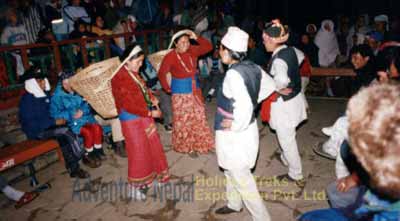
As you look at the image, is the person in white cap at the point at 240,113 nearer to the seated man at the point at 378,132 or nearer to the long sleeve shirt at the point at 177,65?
the seated man at the point at 378,132

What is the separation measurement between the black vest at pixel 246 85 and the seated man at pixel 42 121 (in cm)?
301

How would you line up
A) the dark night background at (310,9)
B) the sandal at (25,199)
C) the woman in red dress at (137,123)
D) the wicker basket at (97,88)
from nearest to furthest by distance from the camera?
the woman in red dress at (137,123) → the sandal at (25,199) → the wicker basket at (97,88) → the dark night background at (310,9)

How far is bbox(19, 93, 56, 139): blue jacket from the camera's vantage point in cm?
500

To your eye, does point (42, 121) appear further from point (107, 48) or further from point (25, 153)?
point (107, 48)

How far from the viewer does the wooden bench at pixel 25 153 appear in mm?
4559

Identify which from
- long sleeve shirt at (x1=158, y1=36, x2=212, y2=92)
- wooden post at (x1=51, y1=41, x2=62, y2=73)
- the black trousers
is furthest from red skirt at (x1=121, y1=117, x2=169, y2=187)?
wooden post at (x1=51, y1=41, x2=62, y2=73)

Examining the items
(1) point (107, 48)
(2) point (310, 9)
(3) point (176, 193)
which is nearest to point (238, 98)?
(3) point (176, 193)

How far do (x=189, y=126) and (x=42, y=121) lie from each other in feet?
8.03

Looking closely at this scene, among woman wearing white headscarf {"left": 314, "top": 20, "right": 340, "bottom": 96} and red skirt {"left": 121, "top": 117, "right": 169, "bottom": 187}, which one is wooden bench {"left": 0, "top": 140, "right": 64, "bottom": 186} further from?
woman wearing white headscarf {"left": 314, "top": 20, "right": 340, "bottom": 96}

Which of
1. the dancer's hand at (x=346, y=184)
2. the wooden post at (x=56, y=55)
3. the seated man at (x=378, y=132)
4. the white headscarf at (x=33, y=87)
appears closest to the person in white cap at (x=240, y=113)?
the dancer's hand at (x=346, y=184)

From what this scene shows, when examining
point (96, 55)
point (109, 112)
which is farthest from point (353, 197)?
point (96, 55)

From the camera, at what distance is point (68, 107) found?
536 cm

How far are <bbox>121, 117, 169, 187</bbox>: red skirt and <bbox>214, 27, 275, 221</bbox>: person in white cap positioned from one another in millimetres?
1193

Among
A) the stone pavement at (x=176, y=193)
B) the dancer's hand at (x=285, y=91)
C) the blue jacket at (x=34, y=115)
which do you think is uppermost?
the dancer's hand at (x=285, y=91)
